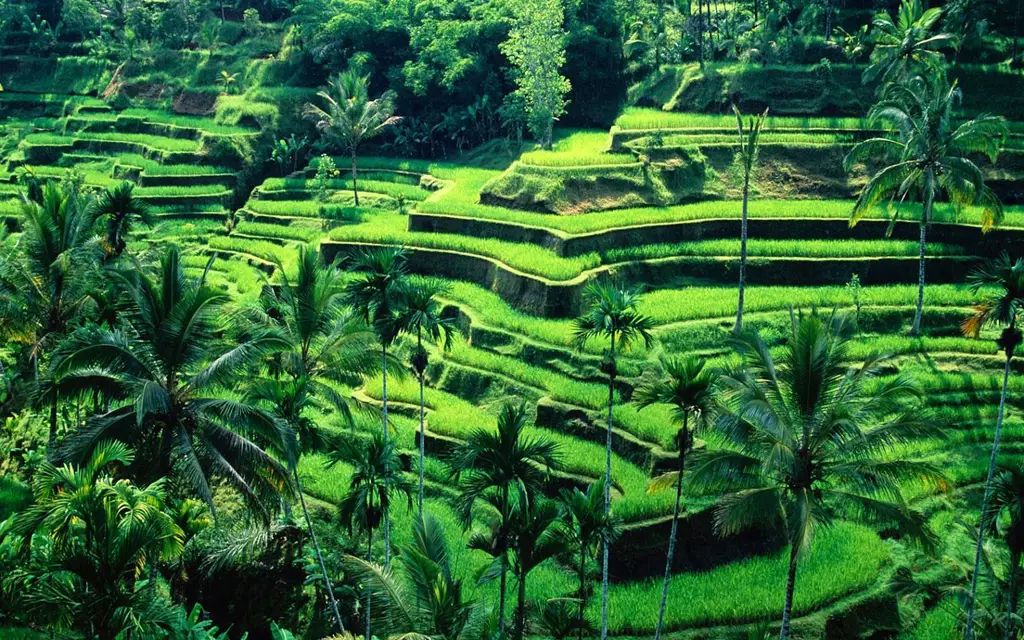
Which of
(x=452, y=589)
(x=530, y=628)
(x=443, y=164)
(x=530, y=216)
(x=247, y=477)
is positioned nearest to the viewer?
(x=452, y=589)

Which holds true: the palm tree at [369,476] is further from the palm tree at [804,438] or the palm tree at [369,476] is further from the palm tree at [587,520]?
the palm tree at [804,438]

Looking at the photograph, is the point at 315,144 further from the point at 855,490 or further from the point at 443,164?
the point at 855,490

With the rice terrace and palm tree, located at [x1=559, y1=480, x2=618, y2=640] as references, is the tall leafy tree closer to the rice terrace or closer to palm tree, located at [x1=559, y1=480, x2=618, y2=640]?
the rice terrace

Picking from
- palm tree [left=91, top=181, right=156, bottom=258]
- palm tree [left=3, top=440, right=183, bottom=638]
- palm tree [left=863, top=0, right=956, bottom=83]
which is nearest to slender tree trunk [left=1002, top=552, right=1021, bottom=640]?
palm tree [left=3, top=440, right=183, bottom=638]

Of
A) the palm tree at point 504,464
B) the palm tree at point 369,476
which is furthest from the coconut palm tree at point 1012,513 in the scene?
the palm tree at point 369,476

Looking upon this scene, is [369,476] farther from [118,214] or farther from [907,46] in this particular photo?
[907,46]

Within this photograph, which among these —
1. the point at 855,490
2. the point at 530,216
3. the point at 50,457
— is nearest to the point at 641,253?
the point at 530,216

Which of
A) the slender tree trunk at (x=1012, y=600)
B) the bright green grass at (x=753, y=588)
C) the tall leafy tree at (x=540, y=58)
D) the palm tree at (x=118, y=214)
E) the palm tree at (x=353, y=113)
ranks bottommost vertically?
the bright green grass at (x=753, y=588)
